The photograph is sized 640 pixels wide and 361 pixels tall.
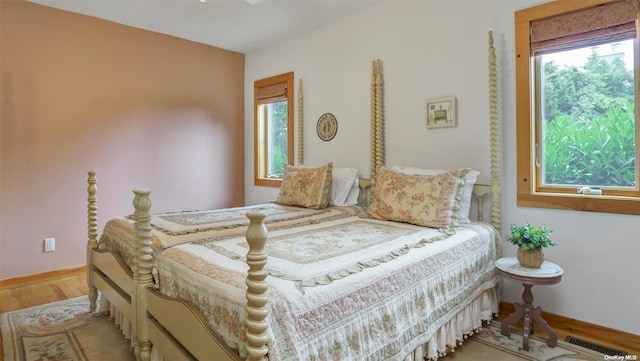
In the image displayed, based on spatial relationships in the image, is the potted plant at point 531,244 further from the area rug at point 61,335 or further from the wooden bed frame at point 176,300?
the area rug at point 61,335

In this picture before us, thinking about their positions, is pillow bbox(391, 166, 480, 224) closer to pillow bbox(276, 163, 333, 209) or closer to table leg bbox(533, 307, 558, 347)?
table leg bbox(533, 307, 558, 347)

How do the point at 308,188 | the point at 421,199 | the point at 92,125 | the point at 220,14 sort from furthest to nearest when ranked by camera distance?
the point at 92,125
the point at 220,14
the point at 308,188
the point at 421,199

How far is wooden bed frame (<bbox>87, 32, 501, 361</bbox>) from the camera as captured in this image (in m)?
1.09

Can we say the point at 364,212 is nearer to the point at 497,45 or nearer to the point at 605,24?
the point at 497,45

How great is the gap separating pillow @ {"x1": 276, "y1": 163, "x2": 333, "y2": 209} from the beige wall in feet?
5.35

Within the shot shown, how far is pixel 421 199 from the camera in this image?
2.43 metres

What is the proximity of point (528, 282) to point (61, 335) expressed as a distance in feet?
9.57

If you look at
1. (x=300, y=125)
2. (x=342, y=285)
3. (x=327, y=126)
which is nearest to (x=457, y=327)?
(x=342, y=285)

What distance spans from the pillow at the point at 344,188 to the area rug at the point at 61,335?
6.41 feet

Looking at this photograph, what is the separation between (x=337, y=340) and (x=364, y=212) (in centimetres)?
171

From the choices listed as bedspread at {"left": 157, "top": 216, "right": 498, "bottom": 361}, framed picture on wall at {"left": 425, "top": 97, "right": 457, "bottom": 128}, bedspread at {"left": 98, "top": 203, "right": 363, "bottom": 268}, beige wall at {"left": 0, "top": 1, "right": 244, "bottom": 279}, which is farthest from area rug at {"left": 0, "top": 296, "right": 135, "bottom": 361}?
framed picture on wall at {"left": 425, "top": 97, "right": 457, "bottom": 128}

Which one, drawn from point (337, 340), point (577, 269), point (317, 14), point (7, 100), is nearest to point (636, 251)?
point (577, 269)

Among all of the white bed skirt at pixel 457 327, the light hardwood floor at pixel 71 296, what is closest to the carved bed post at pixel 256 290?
the white bed skirt at pixel 457 327

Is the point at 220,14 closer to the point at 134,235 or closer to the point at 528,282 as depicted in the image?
the point at 134,235
